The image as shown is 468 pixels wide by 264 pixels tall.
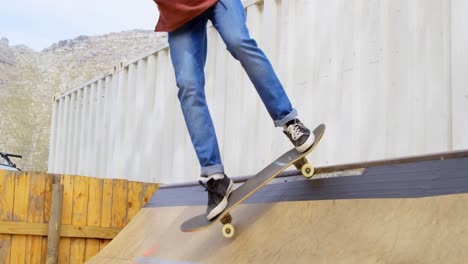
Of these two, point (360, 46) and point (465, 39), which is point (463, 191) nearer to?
point (465, 39)

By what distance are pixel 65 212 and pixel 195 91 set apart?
9.47ft

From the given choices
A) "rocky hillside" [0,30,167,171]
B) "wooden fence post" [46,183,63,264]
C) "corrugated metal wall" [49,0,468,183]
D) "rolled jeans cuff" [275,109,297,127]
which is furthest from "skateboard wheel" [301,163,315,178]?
"rocky hillside" [0,30,167,171]

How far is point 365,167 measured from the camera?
11.0ft

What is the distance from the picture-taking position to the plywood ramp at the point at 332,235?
2.57 m

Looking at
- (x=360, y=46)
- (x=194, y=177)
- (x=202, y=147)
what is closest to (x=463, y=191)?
(x=202, y=147)

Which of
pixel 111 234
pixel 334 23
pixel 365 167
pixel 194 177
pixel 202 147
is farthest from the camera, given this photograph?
pixel 194 177

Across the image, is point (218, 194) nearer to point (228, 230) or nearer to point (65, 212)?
point (228, 230)

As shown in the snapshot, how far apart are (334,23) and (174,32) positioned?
2169 mm

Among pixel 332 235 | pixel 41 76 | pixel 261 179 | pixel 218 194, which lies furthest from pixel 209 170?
pixel 41 76

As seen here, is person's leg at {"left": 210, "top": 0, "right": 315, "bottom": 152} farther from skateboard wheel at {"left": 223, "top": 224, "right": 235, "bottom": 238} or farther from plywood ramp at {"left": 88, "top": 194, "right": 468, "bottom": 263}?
skateboard wheel at {"left": 223, "top": 224, "right": 235, "bottom": 238}

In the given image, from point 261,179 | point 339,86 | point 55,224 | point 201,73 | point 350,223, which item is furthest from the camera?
point 55,224

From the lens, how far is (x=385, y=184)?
3.13 meters

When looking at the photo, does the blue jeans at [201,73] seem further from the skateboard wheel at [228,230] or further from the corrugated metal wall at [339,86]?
the corrugated metal wall at [339,86]

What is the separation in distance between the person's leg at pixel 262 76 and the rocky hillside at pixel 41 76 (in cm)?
6426
